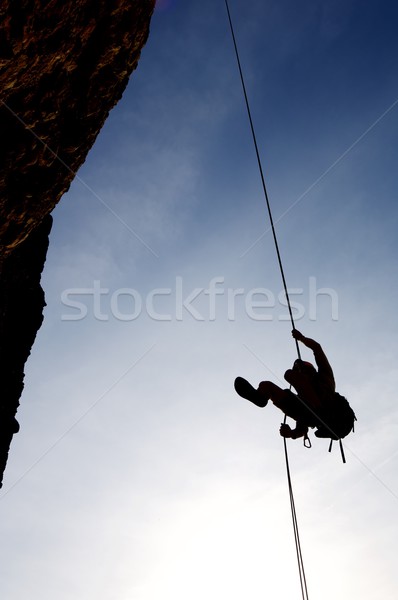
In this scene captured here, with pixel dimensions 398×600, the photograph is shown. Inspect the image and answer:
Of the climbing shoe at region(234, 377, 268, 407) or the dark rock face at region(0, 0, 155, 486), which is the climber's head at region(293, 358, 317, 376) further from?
the dark rock face at region(0, 0, 155, 486)

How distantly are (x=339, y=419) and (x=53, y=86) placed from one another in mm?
5340

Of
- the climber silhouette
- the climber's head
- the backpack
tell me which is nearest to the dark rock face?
the climber silhouette

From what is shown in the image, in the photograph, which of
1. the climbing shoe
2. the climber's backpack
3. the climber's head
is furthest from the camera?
the climbing shoe

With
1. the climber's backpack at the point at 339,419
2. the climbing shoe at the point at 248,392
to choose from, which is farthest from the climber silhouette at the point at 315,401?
the climbing shoe at the point at 248,392

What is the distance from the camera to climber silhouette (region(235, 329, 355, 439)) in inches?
224

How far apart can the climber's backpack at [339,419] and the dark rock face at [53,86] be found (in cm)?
472

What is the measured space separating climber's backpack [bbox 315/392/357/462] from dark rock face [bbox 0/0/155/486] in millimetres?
4718

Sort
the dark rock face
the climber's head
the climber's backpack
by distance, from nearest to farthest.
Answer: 1. the dark rock face
2. the climber's backpack
3. the climber's head

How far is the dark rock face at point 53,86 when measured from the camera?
12.2ft

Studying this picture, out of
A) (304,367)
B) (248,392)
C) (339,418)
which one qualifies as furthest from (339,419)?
(248,392)

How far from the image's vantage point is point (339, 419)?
563cm

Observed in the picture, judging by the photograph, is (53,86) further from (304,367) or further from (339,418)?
(339,418)

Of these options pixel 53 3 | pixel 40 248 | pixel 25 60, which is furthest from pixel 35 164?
pixel 40 248

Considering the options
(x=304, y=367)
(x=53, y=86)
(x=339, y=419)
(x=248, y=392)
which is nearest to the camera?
(x=53, y=86)
